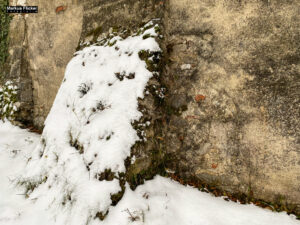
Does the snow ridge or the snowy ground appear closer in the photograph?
the snowy ground

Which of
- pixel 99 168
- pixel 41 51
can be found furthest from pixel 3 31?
pixel 99 168

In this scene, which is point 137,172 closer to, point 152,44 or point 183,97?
point 183,97

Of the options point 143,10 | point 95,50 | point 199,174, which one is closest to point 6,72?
point 95,50

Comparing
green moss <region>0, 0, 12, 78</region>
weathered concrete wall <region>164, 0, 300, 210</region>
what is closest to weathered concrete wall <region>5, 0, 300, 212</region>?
weathered concrete wall <region>164, 0, 300, 210</region>

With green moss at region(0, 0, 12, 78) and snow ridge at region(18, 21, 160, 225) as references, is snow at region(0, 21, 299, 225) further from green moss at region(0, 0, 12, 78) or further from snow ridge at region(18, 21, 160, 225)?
green moss at region(0, 0, 12, 78)

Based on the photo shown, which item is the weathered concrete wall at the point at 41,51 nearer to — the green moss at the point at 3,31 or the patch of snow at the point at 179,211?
the green moss at the point at 3,31

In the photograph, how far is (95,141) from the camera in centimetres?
212

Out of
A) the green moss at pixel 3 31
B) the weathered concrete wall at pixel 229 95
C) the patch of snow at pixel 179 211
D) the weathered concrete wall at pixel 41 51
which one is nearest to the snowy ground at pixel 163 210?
the patch of snow at pixel 179 211

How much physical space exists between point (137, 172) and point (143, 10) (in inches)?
69.8

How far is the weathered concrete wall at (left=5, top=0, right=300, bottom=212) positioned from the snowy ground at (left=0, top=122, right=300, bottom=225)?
6.8 inches

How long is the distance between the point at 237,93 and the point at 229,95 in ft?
0.24

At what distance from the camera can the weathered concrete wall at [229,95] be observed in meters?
1.90

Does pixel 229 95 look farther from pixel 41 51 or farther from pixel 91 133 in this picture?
pixel 41 51

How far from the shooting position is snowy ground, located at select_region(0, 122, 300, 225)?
1736 millimetres
